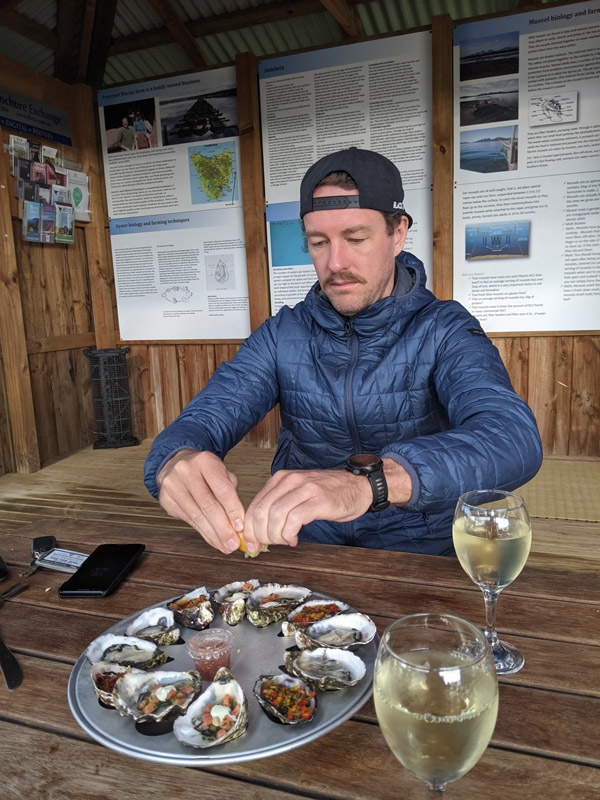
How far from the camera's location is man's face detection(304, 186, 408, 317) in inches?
61.2

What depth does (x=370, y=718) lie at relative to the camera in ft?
2.21

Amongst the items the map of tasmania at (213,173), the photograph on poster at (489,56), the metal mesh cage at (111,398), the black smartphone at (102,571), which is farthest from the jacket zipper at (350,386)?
the metal mesh cage at (111,398)

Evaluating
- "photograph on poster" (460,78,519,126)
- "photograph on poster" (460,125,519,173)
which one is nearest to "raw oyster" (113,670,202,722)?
"photograph on poster" (460,125,519,173)

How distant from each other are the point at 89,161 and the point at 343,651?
4630mm

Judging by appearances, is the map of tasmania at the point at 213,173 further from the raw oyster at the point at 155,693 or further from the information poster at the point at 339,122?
the raw oyster at the point at 155,693

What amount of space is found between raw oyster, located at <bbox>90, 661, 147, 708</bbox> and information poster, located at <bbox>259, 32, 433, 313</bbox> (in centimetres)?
353

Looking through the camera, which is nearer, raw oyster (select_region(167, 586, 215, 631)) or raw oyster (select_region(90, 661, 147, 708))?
raw oyster (select_region(90, 661, 147, 708))

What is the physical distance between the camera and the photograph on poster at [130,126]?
435 centimetres

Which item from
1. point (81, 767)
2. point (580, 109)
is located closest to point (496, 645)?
Answer: point (81, 767)

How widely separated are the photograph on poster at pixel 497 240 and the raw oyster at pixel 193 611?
3.38 metres

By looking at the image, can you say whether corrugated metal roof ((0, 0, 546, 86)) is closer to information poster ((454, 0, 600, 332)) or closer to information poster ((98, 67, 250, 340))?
information poster ((98, 67, 250, 340))

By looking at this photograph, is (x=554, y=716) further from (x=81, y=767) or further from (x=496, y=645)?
(x=81, y=767)

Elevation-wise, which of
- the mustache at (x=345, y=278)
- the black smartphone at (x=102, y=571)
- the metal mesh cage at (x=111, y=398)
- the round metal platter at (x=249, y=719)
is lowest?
the metal mesh cage at (x=111, y=398)

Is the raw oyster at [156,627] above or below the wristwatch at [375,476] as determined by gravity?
below
